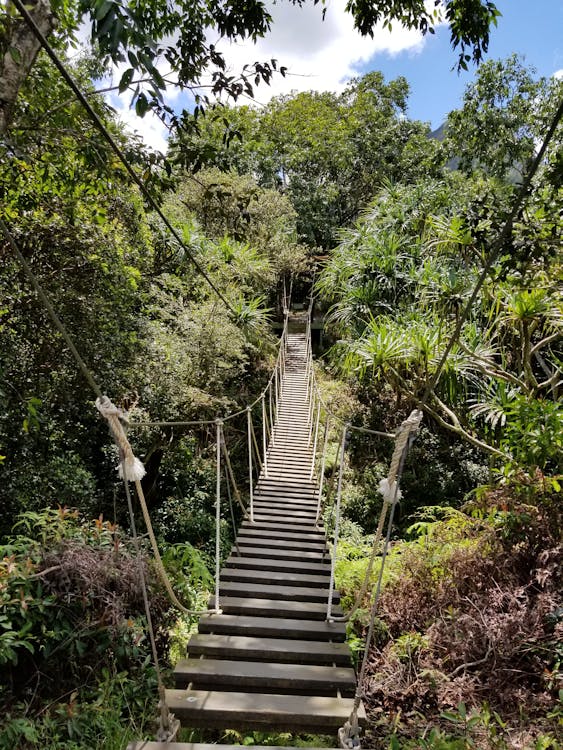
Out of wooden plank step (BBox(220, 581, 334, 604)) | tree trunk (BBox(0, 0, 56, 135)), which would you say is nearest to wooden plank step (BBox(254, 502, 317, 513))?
wooden plank step (BBox(220, 581, 334, 604))

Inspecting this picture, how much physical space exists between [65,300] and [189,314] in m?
2.39

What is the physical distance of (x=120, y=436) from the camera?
48.4 inches

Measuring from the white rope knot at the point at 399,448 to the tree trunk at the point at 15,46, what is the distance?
1847mm

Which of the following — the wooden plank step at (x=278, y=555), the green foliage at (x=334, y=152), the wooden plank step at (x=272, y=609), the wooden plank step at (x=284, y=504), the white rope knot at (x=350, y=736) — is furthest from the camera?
the green foliage at (x=334, y=152)

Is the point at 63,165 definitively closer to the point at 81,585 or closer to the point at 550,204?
the point at 81,585

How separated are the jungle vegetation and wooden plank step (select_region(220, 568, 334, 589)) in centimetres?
39

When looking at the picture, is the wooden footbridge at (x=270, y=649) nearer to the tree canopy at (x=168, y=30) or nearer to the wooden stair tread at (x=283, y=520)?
the wooden stair tread at (x=283, y=520)

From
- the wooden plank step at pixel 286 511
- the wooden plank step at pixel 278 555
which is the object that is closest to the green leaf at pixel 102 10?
the wooden plank step at pixel 278 555

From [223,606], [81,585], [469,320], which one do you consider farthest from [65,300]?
[469,320]

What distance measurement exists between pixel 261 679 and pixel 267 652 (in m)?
0.17

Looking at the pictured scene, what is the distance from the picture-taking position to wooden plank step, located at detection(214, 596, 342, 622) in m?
2.03

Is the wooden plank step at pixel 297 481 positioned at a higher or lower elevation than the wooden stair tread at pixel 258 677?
lower

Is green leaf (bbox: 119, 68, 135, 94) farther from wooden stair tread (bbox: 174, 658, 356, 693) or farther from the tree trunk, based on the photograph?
wooden stair tread (bbox: 174, 658, 356, 693)

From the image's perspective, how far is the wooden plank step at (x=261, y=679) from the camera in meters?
1.55
